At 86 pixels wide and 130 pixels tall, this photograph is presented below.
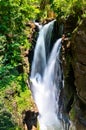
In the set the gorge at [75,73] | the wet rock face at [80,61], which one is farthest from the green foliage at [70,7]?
the wet rock face at [80,61]

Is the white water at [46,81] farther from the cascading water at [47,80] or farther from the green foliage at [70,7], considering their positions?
the green foliage at [70,7]

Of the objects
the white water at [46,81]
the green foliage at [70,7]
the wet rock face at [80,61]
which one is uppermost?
the green foliage at [70,7]

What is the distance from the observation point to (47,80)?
21.0m

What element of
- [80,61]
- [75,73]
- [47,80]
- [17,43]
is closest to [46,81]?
[47,80]

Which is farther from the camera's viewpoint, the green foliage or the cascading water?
the cascading water

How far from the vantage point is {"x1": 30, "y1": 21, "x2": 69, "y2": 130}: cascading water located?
19.0 meters

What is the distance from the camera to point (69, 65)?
608 inches

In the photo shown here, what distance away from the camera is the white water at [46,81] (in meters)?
19.0

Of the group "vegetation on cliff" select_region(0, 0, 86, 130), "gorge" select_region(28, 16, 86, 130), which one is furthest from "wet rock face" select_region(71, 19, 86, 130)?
"vegetation on cliff" select_region(0, 0, 86, 130)

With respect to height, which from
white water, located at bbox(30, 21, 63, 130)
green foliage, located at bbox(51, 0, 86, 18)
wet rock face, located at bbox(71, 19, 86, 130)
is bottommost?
white water, located at bbox(30, 21, 63, 130)

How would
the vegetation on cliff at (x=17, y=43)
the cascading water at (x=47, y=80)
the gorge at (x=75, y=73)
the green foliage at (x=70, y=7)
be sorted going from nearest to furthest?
the gorge at (x=75, y=73), the vegetation on cliff at (x=17, y=43), the green foliage at (x=70, y=7), the cascading water at (x=47, y=80)

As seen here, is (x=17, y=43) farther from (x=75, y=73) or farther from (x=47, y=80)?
(x=47, y=80)

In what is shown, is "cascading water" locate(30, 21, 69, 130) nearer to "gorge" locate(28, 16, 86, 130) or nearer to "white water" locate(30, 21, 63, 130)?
"white water" locate(30, 21, 63, 130)

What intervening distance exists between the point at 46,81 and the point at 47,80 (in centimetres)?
11
